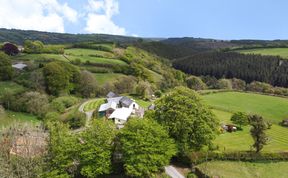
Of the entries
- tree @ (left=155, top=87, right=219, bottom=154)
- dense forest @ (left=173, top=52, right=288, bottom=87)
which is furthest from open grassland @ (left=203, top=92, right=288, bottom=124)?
dense forest @ (left=173, top=52, right=288, bottom=87)

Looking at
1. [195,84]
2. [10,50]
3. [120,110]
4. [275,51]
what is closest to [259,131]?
[120,110]

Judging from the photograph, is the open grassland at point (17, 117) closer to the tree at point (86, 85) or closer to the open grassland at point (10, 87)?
the open grassland at point (10, 87)

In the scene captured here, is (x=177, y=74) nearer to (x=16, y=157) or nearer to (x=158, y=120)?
(x=158, y=120)

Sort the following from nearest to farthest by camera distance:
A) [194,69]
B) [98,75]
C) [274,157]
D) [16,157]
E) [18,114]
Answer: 1. [16,157]
2. [274,157]
3. [18,114]
4. [98,75]
5. [194,69]

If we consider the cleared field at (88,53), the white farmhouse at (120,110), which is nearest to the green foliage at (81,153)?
the white farmhouse at (120,110)

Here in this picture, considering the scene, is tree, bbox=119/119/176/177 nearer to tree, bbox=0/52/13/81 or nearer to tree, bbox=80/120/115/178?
tree, bbox=80/120/115/178

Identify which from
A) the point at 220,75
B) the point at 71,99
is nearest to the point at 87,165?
the point at 71,99

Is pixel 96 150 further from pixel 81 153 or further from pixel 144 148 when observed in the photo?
pixel 144 148
